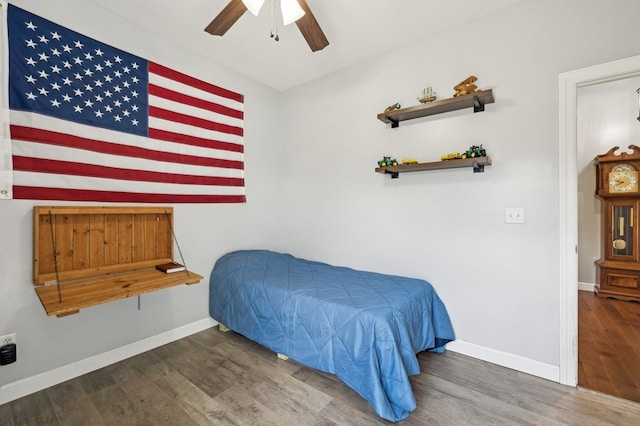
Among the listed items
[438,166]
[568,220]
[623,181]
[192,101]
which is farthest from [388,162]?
[623,181]

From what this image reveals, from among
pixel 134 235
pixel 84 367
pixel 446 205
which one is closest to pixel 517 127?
pixel 446 205

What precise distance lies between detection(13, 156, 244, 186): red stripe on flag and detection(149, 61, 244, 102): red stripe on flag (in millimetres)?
882

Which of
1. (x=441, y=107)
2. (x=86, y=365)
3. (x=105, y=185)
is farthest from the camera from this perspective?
(x=441, y=107)

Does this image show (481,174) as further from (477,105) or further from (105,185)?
(105,185)

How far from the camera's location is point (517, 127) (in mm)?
2131

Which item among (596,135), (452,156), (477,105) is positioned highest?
(596,135)

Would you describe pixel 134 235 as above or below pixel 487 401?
above

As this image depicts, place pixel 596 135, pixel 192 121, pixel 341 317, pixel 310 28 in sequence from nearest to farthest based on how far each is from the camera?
pixel 341 317 → pixel 310 28 → pixel 192 121 → pixel 596 135

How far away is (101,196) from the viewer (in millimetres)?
2184

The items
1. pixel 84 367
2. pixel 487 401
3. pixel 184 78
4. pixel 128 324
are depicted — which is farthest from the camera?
pixel 184 78

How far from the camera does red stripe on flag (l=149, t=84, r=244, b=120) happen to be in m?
2.49

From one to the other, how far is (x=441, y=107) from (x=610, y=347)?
8.25 ft

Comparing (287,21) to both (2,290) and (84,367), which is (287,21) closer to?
(2,290)

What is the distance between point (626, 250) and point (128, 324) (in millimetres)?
5793
